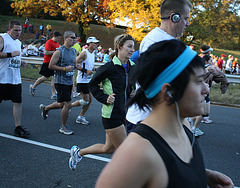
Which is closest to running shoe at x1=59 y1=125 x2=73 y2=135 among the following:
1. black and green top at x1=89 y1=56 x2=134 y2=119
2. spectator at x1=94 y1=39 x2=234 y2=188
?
black and green top at x1=89 y1=56 x2=134 y2=119

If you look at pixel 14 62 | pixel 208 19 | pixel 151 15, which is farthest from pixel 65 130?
pixel 208 19

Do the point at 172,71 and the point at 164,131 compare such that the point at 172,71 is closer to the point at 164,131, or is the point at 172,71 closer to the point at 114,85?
the point at 164,131

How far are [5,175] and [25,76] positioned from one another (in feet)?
38.6

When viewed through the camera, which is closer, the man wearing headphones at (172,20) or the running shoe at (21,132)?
the man wearing headphones at (172,20)

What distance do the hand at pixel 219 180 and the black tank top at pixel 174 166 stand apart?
32 centimetres

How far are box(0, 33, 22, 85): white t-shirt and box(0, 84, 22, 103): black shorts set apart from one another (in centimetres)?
8

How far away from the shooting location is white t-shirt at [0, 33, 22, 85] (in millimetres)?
5543

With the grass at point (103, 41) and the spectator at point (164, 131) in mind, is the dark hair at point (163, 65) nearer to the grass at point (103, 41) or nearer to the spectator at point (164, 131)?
the spectator at point (164, 131)

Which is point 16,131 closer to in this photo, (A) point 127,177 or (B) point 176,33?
(B) point 176,33

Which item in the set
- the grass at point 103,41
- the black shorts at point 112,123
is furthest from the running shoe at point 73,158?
the grass at point 103,41

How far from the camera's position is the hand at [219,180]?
1.66 m

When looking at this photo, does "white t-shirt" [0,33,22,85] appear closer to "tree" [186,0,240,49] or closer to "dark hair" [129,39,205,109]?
"dark hair" [129,39,205,109]

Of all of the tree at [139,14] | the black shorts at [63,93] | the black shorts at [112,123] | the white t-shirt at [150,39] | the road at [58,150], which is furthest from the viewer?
the tree at [139,14]

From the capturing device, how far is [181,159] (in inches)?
52.7
